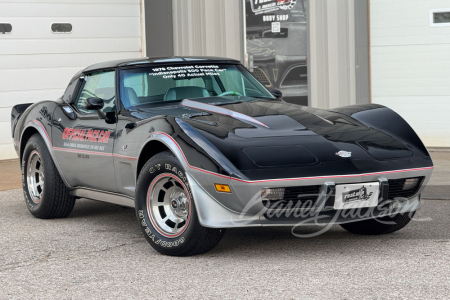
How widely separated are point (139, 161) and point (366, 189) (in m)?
1.60

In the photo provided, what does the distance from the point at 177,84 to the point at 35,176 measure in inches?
69.7

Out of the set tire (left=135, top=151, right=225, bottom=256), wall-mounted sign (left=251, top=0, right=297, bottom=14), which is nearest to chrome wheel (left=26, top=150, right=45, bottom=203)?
tire (left=135, top=151, right=225, bottom=256)

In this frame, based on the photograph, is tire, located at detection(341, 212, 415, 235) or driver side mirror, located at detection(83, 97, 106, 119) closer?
tire, located at detection(341, 212, 415, 235)

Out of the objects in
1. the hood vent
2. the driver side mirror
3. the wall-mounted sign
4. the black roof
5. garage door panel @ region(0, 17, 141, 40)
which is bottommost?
the hood vent

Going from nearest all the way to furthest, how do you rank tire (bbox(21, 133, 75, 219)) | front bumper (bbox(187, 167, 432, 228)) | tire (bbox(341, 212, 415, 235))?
front bumper (bbox(187, 167, 432, 228)) < tire (bbox(341, 212, 415, 235)) < tire (bbox(21, 133, 75, 219))

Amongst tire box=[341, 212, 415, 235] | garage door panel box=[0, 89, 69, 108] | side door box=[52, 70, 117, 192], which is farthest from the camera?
garage door panel box=[0, 89, 69, 108]

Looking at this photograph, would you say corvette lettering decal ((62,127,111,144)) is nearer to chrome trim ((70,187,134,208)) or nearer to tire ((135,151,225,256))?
chrome trim ((70,187,134,208))

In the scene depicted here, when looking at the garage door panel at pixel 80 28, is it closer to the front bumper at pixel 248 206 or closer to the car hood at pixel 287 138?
the car hood at pixel 287 138

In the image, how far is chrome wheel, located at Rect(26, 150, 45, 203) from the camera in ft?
20.6

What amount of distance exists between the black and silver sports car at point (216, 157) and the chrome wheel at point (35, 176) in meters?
0.23

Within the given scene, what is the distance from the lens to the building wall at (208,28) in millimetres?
11398

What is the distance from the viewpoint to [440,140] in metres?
10.3

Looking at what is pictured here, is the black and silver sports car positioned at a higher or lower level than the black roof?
lower

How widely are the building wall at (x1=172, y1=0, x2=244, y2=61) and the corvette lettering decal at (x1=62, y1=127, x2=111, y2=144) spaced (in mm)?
5924
